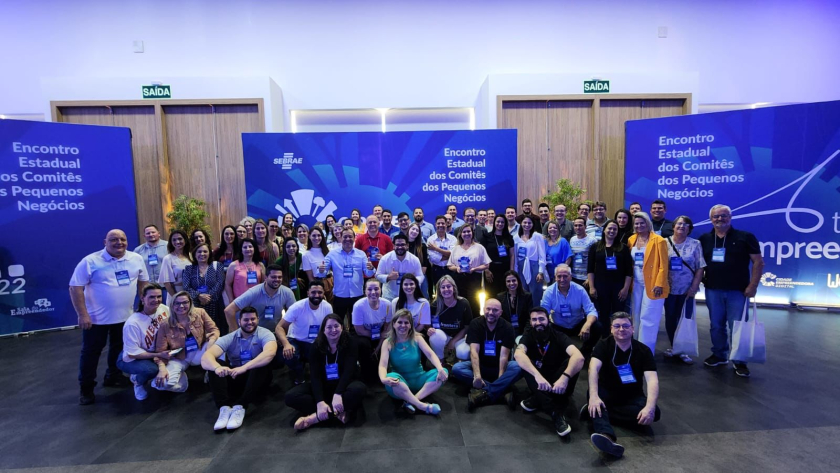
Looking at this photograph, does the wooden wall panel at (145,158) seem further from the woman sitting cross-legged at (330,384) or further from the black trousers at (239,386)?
the woman sitting cross-legged at (330,384)

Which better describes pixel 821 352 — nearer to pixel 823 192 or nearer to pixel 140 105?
pixel 823 192

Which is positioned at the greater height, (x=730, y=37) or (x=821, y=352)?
(x=730, y=37)

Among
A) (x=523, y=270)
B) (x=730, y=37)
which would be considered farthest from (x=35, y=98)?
(x=730, y=37)

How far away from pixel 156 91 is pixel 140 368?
6597mm

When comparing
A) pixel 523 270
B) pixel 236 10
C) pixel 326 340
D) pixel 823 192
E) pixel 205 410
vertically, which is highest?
pixel 236 10

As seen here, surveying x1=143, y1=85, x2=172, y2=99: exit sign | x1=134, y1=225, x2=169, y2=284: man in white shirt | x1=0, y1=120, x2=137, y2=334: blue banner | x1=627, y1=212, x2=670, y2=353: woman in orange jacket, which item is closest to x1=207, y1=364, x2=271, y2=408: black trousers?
x1=134, y1=225, x2=169, y2=284: man in white shirt

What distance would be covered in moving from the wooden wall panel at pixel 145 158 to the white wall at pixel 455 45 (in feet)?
3.26

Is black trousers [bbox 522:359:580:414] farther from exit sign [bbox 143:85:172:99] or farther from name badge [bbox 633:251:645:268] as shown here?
exit sign [bbox 143:85:172:99]

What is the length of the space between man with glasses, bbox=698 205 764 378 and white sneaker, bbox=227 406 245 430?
14.9 ft

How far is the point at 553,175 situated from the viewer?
812cm

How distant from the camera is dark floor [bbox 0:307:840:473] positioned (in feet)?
7.97

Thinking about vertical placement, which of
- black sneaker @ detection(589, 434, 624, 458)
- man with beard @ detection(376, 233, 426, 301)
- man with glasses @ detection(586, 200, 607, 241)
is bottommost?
black sneaker @ detection(589, 434, 624, 458)

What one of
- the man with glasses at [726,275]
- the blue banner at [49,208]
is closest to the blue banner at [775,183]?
the man with glasses at [726,275]

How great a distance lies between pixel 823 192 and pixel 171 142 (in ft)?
38.7
